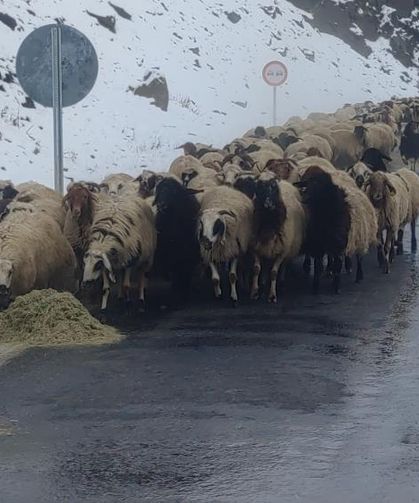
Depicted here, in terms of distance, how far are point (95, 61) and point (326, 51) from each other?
47102 mm

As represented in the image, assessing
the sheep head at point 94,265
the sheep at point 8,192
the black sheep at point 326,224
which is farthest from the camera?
the sheep at point 8,192

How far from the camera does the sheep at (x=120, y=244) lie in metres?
11.7

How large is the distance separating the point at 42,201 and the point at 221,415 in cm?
651

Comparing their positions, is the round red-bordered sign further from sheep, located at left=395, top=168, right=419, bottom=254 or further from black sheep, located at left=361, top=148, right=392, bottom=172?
sheep, located at left=395, top=168, right=419, bottom=254

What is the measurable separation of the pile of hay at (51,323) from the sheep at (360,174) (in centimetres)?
635

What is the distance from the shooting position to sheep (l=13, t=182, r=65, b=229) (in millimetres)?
13108

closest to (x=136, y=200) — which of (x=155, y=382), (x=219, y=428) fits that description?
(x=155, y=382)

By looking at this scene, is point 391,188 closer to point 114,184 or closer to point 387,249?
point 387,249

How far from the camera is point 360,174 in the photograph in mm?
16422

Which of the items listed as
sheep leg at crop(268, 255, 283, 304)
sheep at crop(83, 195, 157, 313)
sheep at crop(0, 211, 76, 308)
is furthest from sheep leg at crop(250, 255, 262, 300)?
sheep at crop(0, 211, 76, 308)

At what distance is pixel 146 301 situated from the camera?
41.8 feet

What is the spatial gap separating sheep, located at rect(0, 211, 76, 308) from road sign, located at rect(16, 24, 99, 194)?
1.91 m

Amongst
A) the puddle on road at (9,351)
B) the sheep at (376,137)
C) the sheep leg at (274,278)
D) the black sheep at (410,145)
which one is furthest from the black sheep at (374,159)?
the black sheep at (410,145)

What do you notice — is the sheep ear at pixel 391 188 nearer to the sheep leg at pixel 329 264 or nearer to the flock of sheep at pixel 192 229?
the flock of sheep at pixel 192 229
